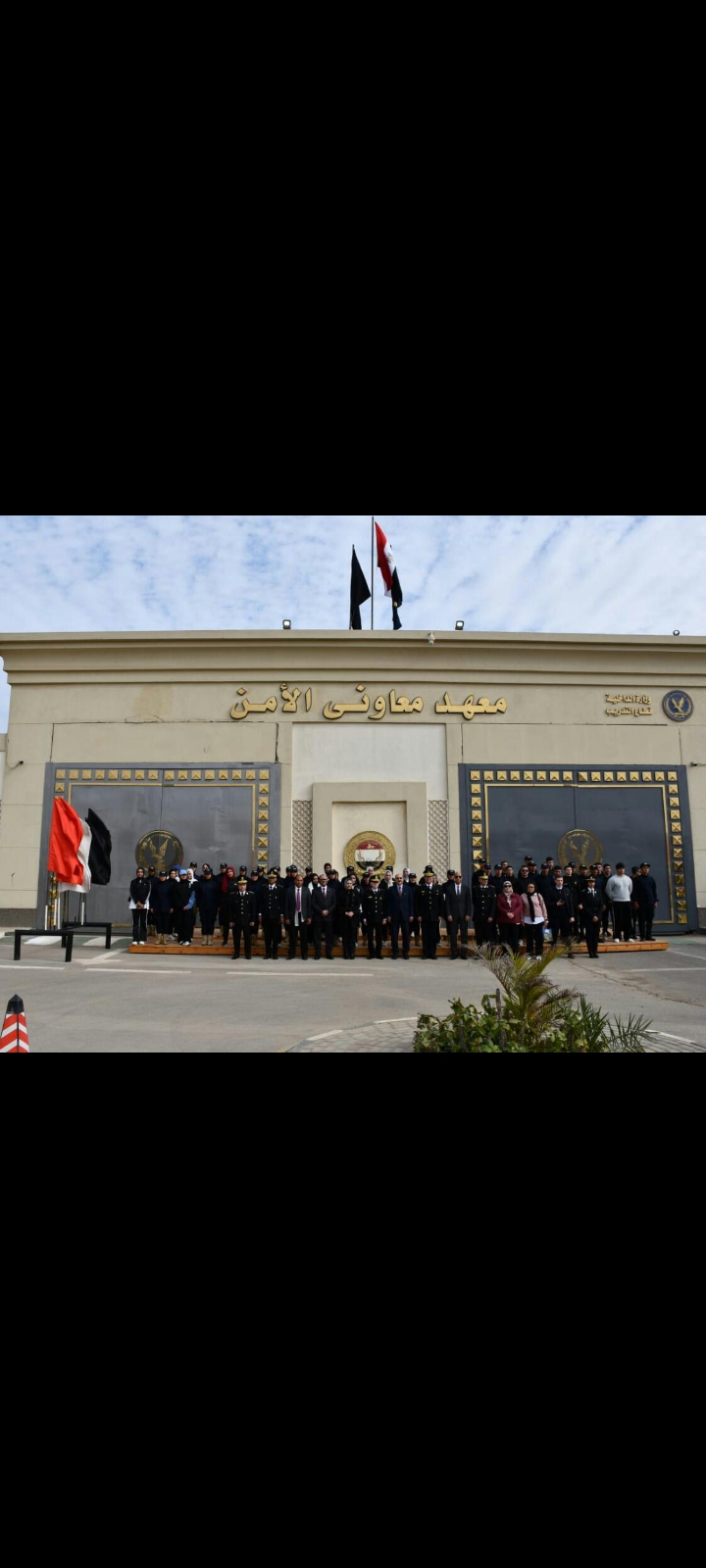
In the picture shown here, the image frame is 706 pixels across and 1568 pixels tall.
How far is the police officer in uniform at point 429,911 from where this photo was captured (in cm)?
1330

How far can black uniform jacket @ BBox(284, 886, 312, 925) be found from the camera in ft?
43.2

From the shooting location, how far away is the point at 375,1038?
22.0 ft

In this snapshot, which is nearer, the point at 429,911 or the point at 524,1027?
the point at 524,1027

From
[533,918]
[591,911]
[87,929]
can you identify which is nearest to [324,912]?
[533,918]

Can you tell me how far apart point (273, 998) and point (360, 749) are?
838 cm

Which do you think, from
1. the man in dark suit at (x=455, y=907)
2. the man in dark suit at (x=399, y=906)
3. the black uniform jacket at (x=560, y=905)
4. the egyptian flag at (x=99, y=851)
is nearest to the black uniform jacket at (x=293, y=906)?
the man in dark suit at (x=399, y=906)

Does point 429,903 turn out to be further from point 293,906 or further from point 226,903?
point 226,903

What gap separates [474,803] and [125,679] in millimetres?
7564

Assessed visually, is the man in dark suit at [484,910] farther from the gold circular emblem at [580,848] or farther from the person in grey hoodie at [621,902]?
the gold circular emblem at [580,848]

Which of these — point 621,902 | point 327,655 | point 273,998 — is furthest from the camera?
point 327,655

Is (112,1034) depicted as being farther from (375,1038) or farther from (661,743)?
(661,743)

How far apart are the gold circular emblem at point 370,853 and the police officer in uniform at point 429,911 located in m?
2.94

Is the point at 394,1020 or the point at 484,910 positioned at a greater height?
the point at 484,910

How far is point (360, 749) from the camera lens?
1673 centimetres
